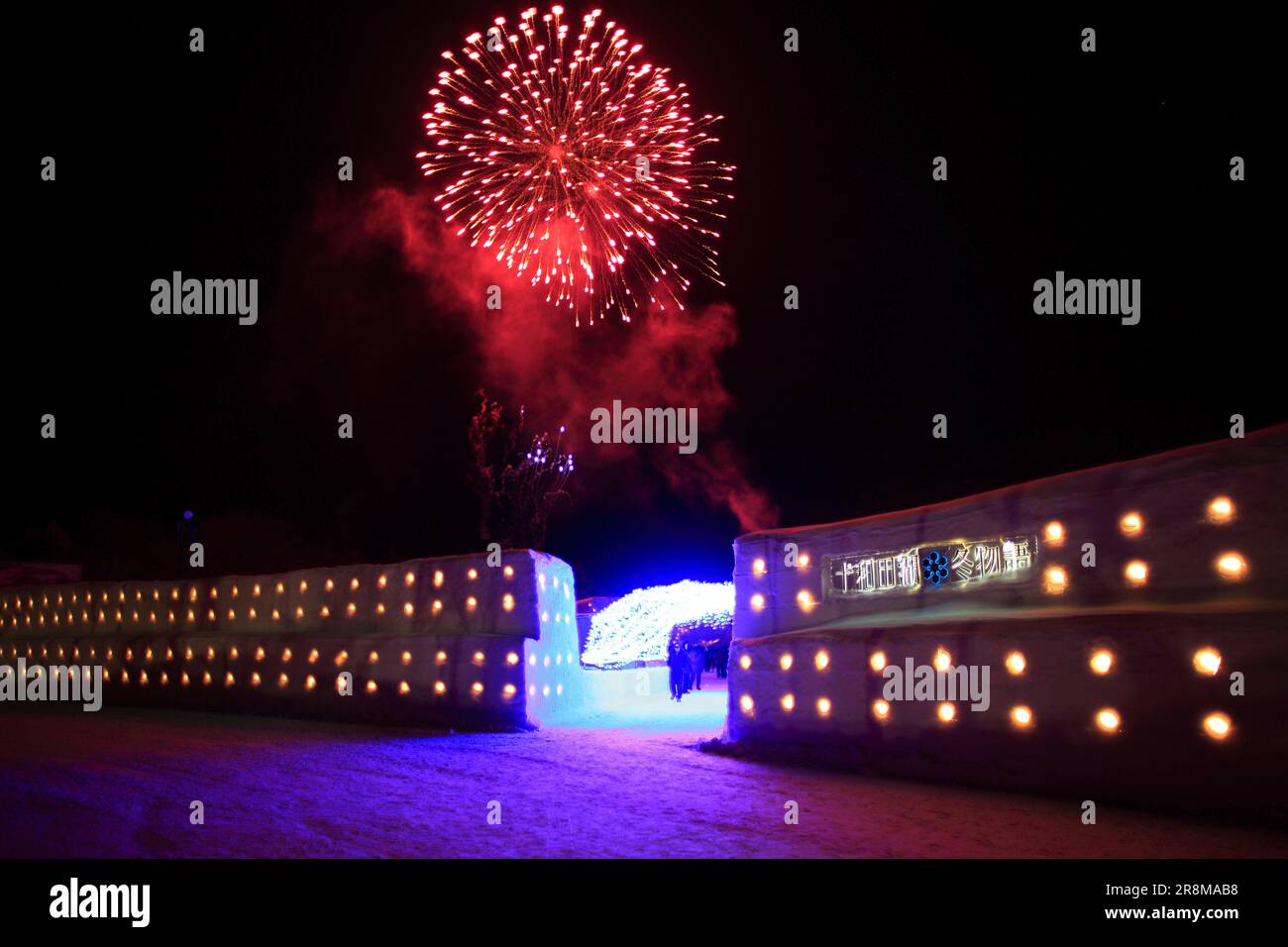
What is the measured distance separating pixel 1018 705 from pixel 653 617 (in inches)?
397

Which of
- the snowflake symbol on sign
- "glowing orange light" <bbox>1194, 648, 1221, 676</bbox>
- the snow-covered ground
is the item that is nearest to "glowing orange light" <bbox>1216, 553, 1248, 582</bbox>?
"glowing orange light" <bbox>1194, 648, 1221, 676</bbox>

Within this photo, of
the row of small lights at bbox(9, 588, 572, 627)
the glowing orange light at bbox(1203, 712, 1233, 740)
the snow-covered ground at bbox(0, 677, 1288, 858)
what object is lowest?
the snow-covered ground at bbox(0, 677, 1288, 858)

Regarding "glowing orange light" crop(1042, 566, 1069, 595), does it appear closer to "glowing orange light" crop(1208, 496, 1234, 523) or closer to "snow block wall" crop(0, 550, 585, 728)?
"glowing orange light" crop(1208, 496, 1234, 523)

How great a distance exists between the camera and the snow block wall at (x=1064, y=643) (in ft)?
17.6

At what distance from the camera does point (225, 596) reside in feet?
46.9

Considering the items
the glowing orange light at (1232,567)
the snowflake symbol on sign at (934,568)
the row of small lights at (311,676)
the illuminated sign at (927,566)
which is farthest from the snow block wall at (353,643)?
the glowing orange light at (1232,567)

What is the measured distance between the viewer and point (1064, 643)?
6117 millimetres

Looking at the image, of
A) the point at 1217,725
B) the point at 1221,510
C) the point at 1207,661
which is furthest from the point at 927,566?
the point at 1217,725

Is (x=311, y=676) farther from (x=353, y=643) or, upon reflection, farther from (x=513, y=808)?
(x=513, y=808)

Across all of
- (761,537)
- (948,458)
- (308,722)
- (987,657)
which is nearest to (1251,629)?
(987,657)

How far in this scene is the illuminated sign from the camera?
7070 millimetres

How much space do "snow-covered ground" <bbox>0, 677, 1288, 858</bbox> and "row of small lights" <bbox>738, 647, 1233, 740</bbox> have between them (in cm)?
56

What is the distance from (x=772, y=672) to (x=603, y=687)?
612cm

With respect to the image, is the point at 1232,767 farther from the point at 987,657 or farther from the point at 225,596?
the point at 225,596
